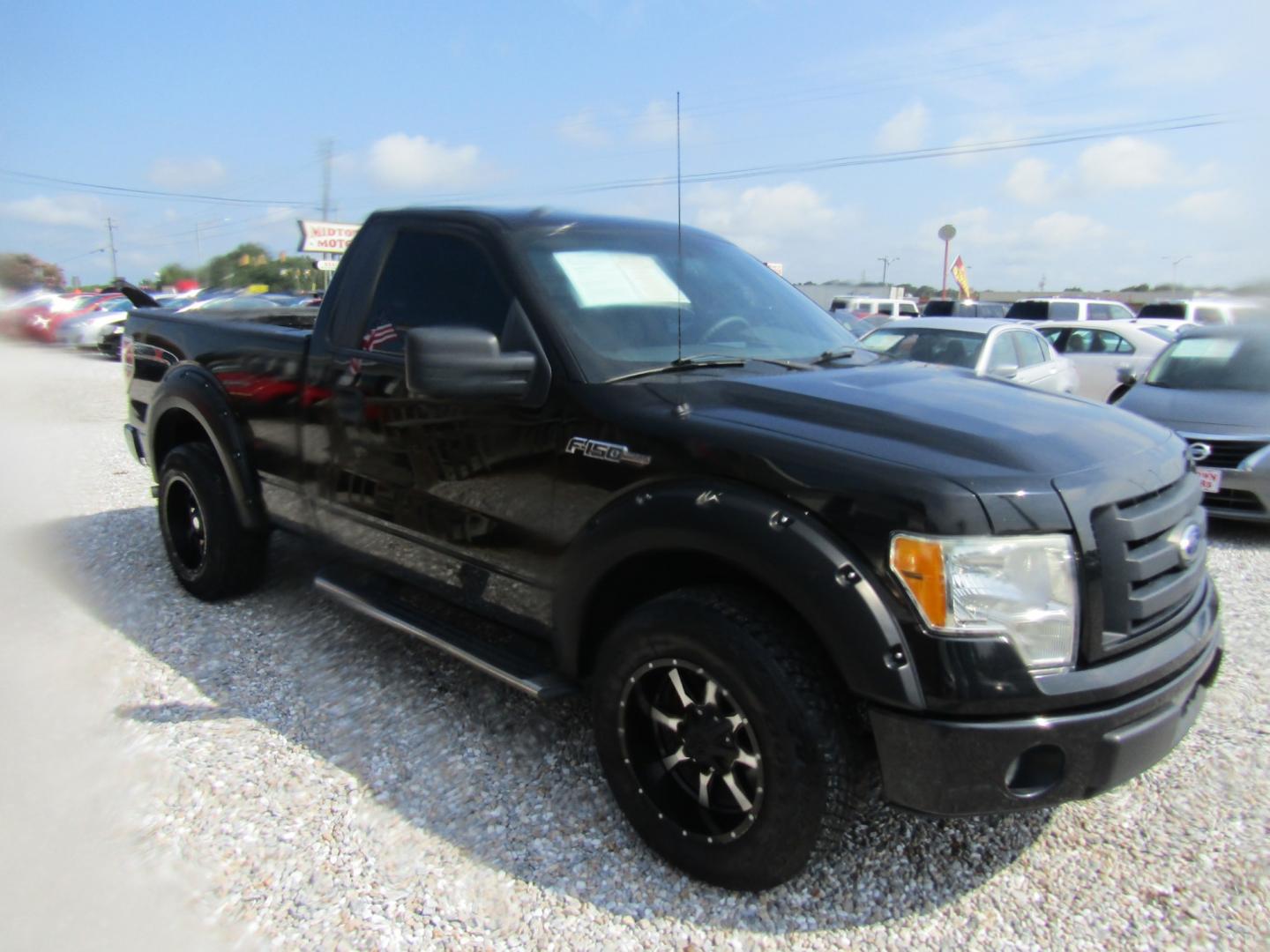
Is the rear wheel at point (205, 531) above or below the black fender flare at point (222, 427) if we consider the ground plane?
below

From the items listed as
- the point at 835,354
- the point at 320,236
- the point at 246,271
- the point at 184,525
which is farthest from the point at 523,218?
the point at 320,236

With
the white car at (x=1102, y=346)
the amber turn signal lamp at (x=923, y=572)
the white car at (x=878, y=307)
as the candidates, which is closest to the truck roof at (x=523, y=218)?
the amber turn signal lamp at (x=923, y=572)

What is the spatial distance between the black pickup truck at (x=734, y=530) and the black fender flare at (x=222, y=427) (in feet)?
1.55

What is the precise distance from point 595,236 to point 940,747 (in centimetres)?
209

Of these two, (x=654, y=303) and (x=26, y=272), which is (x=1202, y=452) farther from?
(x=26, y=272)

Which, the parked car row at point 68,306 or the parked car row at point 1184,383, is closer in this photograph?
the parked car row at point 68,306

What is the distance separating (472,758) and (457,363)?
1.40 meters

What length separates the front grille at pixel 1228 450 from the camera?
6211mm

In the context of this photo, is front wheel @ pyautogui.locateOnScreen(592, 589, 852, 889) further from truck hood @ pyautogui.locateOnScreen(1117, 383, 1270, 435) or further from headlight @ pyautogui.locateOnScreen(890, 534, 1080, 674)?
truck hood @ pyautogui.locateOnScreen(1117, 383, 1270, 435)

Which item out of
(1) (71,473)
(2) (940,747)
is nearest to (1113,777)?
(2) (940,747)

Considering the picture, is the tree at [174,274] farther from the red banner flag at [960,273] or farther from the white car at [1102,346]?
the red banner flag at [960,273]

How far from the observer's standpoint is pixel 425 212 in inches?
135

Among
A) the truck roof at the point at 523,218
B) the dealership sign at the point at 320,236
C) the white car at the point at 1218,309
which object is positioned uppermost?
the dealership sign at the point at 320,236

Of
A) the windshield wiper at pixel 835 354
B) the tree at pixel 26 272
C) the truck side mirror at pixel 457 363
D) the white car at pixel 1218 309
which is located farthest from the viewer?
the windshield wiper at pixel 835 354
